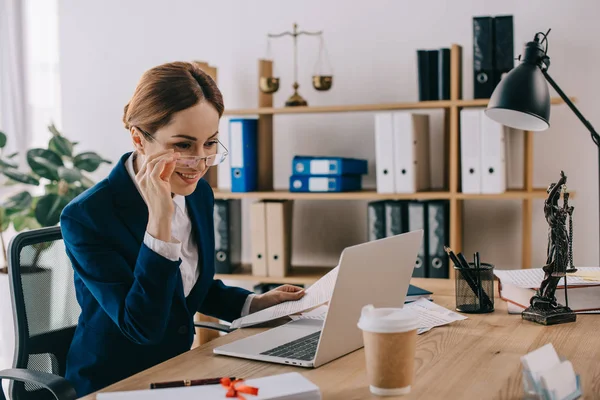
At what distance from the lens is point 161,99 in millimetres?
1613

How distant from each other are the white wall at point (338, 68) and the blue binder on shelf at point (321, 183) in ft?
0.78

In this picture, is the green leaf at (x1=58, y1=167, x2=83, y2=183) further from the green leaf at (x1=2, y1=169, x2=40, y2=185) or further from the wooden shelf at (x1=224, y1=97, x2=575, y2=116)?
the wooden shelf at (x1=224, y1=97, x2=575, y2=116)

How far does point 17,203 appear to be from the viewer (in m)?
3.33

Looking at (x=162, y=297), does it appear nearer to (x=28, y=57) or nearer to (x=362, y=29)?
(x=362, y=29)

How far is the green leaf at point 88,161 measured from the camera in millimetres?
3465

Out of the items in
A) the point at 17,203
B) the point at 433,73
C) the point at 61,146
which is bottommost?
the point at 17,203

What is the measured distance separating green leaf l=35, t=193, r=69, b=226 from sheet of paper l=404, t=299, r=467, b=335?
206 cm

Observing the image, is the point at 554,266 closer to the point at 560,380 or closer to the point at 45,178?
the point at 560,380

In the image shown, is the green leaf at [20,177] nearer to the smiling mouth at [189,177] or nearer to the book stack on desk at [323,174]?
the book stack on desk at [323,174]

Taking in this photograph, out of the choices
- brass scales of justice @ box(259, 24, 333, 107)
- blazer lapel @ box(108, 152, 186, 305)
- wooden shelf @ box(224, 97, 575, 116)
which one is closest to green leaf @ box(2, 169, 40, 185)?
wooden shelf @ box(224, 97, 575, 116)

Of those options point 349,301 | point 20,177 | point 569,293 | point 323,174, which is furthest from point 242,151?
point 349,301

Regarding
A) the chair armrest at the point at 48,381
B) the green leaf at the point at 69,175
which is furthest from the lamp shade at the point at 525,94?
the green leaf at the point at 69,175

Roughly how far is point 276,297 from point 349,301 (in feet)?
1.62

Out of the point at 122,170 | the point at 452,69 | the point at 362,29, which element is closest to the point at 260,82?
the point at 362,29
